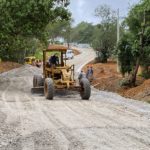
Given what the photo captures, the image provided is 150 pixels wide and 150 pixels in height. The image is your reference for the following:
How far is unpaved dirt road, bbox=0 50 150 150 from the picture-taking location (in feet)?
44.8

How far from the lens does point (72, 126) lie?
16797 millimetres

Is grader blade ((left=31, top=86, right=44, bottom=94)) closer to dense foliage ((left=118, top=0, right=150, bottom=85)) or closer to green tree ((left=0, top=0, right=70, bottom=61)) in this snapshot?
green tree ((left=0, top=0, right=70, bottom=61))

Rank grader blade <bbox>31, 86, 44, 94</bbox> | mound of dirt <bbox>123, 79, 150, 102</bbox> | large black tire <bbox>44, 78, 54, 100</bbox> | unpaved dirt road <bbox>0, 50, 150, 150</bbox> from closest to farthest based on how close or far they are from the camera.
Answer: unpaved dirt road <bbox>0, 50, 150, 150</bbox> → large black tire <bbox>44, 78, 54, 100</bbox> → mound of dirt <bbox>123, 79, 150, 102</bbox> → grader blade <bbox>31, 86, 44, 94</bbox>

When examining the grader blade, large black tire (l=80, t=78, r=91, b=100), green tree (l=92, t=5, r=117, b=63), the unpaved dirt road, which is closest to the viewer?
the unpaved dirt road

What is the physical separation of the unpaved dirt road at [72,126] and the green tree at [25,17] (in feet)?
35.5

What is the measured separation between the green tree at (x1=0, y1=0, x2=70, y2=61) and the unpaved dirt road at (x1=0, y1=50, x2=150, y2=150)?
10806 millimetres

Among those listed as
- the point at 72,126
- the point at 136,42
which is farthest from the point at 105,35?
the point at 72,126

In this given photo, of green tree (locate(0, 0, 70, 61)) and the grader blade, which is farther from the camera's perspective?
green tree (locate(0, 0, 70, 61))

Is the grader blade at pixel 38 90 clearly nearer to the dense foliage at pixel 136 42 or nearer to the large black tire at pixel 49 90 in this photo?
the large black tire at pixel 49 90

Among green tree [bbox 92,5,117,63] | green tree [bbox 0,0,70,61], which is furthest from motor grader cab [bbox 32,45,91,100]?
green tree [bbox 92,5,117,63]

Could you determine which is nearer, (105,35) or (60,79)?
(60,79)

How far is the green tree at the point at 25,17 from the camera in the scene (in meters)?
34.8

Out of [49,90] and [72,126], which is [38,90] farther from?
[72,126]

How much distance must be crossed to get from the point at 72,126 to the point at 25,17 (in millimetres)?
19958
